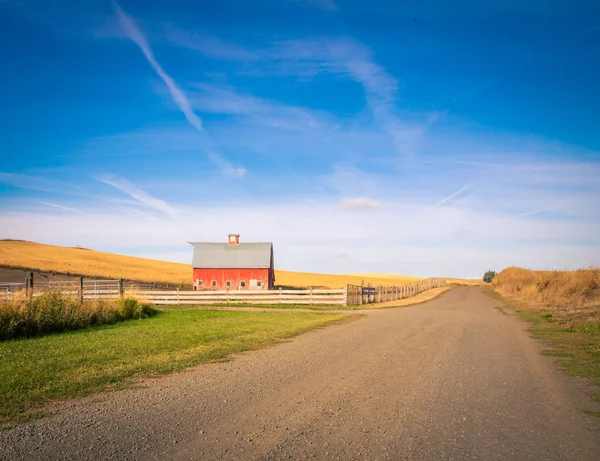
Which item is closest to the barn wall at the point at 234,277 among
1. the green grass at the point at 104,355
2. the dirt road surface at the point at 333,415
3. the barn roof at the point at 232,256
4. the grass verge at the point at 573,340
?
the barn roof at the point at 232,256

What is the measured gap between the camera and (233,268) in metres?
47.7

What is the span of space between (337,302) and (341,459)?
26623 mm

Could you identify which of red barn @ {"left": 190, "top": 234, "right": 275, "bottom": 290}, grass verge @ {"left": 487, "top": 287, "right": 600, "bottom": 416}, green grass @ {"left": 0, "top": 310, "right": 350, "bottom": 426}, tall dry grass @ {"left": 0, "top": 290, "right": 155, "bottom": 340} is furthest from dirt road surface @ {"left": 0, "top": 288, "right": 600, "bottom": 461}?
red barn @ {"left": 190, "top": 234, "right": 275, "bottom": 290}

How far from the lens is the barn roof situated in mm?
47781

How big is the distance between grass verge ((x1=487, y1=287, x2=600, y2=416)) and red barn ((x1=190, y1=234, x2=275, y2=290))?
3032 centimetres

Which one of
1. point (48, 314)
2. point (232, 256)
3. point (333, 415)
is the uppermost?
point (232, 256)

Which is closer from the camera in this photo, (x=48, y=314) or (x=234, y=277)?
(x=48, y=314)

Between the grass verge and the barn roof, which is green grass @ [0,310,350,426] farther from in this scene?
the barn roof

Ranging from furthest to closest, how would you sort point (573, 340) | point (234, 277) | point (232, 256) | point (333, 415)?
point (232, 256), point (234, 277), point (573, 340), point (333, 415)

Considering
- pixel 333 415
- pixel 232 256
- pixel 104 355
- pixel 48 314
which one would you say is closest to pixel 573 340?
pixel 333 415

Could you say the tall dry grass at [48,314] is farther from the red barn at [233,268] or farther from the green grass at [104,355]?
the red barn at [233,268]

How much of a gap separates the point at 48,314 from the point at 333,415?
508 inches

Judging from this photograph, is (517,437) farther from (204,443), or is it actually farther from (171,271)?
(171,271)

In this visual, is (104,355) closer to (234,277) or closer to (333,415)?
(333,415)
